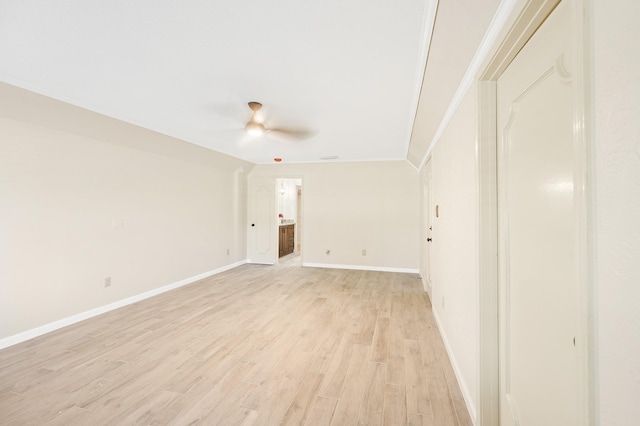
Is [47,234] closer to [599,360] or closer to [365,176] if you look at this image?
[599,360]

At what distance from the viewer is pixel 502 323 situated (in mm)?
1341

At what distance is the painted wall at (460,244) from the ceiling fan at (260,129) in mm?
1783

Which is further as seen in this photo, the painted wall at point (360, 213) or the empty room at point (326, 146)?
the painted wall at point (360, 213)

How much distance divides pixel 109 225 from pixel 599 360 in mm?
4344

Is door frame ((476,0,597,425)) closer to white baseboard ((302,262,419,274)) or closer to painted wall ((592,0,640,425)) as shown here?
painted wall ((592,0,640,425))

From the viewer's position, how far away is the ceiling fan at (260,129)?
2582 millimetres

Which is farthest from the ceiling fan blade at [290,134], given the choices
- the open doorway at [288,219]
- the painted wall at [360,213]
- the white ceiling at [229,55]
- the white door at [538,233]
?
the open doorway at [288,219]

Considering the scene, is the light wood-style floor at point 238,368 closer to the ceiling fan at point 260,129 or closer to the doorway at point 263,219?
the ceiling fan at point 260,129

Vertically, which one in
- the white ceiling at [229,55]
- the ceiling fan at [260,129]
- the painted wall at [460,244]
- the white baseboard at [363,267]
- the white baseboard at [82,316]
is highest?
the white ceiling at [229,55]

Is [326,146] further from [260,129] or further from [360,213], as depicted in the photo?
[360,213]

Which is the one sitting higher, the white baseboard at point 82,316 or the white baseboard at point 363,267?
the white baseboard at point 363,267

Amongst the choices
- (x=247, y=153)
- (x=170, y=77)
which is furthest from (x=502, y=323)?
(x=247, y=153)

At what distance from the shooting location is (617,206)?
1.81 ft

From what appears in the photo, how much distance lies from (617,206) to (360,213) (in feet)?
16.8
